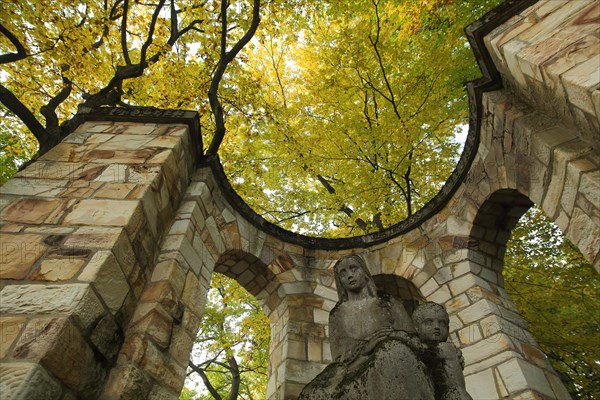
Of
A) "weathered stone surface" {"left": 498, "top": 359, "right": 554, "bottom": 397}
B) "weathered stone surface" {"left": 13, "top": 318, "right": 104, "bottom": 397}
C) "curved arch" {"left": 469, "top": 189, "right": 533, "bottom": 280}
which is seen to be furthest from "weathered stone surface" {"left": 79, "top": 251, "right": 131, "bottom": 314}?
"curved arch" {"left": 469, "top": 189, "right": 533, "bottom": 280}

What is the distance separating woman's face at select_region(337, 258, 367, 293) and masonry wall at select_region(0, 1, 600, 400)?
1.44 metres

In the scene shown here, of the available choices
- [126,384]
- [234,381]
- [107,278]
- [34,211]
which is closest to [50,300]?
[107,278]

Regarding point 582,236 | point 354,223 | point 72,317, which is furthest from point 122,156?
point 354,223

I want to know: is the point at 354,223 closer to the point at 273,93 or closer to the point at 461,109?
the point at 461,109

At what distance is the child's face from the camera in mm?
2506

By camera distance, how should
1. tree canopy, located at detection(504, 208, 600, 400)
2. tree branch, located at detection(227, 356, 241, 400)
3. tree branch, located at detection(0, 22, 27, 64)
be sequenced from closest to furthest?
tree branch, located at detection(0, 22, 27, 64), tree canopy, located at detection(504, 208, 600, 400), tree branch, located at detection(227, 356, 241, 400)

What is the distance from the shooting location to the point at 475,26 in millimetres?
3604

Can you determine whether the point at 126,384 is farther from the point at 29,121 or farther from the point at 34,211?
the point at 29,121

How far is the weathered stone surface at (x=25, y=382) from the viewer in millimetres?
1854

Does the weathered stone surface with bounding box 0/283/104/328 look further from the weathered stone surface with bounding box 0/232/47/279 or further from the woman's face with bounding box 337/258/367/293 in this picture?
the woman's face with bounding box 337/258/367/293

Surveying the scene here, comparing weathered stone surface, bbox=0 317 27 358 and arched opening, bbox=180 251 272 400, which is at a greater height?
arched opening, bbox=180 251 272 400

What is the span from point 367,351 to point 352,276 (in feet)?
2.97

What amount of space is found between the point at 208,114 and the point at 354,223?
3.69 metres

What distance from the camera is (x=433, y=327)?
8.27ft
